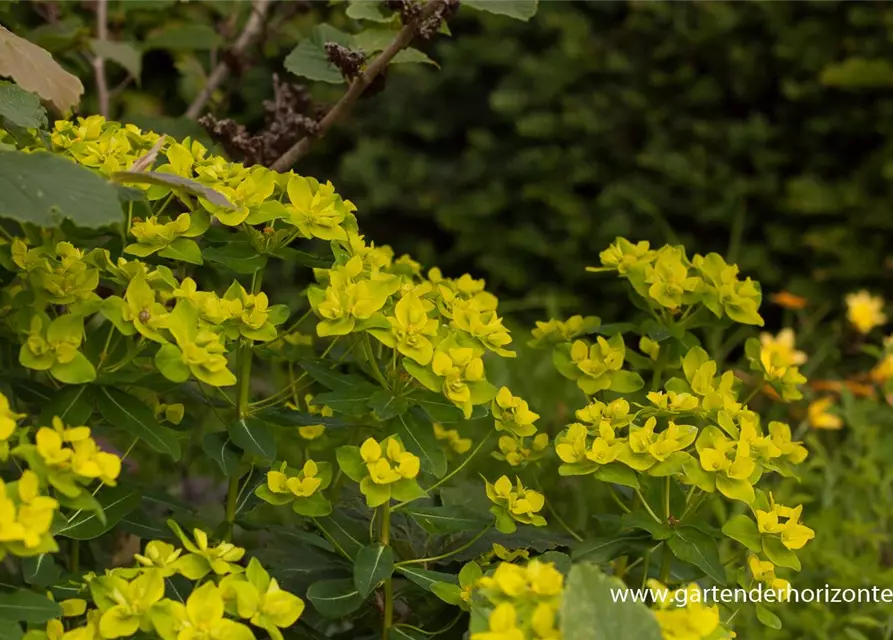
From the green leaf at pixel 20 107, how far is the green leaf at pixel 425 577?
2.15 feet

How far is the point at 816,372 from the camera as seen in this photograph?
3.27 m

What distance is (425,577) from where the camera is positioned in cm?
117


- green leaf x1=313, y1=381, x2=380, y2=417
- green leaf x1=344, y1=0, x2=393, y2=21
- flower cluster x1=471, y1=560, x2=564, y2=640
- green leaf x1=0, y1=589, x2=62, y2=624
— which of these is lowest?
green leaf x1=0, y1=589, x2=62, y2=624

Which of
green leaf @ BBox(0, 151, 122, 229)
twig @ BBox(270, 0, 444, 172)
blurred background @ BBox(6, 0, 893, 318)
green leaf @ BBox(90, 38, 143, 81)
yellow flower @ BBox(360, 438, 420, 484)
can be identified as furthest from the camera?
blurred background @ BBox(6, 0, 893, 318)

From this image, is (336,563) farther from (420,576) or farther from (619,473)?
(619,473)

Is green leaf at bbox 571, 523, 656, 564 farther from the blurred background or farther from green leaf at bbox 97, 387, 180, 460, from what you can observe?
the blurred background

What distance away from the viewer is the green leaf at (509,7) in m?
1.45

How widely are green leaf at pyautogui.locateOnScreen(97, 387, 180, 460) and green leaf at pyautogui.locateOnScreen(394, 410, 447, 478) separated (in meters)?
0.25

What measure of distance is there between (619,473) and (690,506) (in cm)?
13

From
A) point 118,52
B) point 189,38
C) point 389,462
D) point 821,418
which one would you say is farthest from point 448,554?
point 821,418

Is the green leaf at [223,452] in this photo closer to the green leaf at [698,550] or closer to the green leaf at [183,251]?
the green leaf at [183,251]

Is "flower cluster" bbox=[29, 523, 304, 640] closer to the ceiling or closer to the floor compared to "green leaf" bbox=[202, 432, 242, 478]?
closer to the ceiling

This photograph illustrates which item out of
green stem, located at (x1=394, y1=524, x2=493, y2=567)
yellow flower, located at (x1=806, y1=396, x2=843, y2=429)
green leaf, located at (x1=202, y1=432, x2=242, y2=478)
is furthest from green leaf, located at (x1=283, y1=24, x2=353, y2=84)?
yellow flower, located at (x1=806, y1=396, x2=843, y2=429)

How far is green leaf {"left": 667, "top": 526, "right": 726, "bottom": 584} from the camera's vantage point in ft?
3.78
